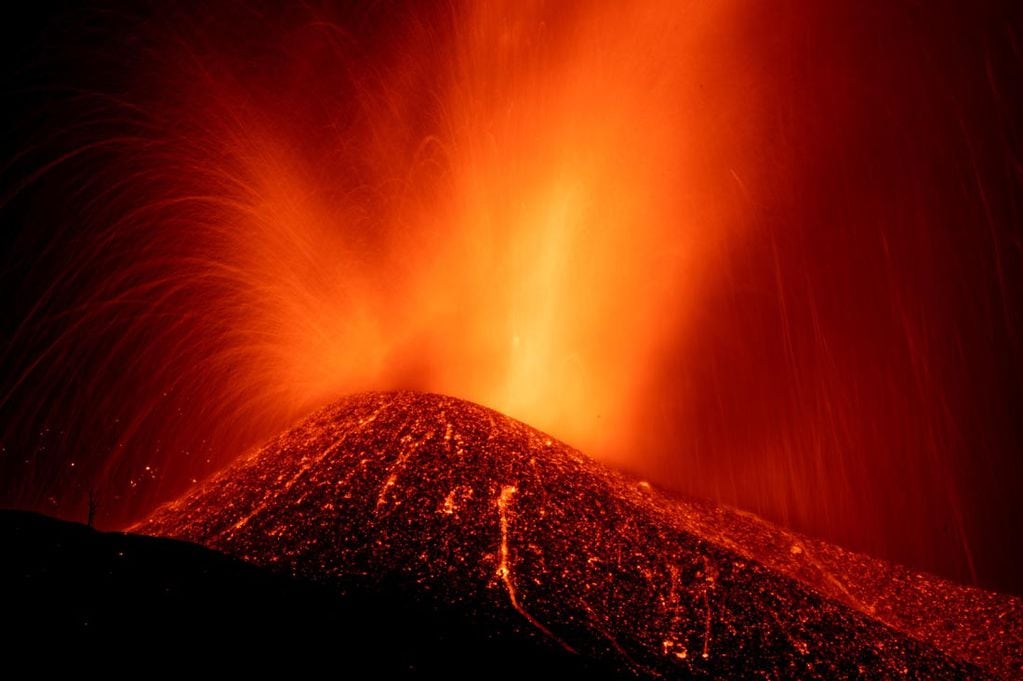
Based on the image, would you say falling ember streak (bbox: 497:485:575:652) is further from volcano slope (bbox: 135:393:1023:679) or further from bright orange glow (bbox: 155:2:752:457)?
bright orange glow (bbox: 155:2:752:457)

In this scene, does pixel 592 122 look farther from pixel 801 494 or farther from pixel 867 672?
pixel 867 672

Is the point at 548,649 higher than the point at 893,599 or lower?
higher

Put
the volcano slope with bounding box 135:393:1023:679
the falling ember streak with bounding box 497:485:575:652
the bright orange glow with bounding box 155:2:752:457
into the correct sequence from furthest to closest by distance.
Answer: the bright orange glow with bounding box 155:2:752:457 < the volcano slope with bounding box 135:393:1023:679 < the falling ember streak with bounding box 497:485:575:652

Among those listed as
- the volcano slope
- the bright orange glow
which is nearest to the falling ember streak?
the volcano slope

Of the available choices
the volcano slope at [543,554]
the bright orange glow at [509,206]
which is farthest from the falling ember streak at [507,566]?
the bright orange glow at [509,206]

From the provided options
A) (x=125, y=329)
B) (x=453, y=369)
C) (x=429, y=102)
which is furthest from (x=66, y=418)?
(x=429, y=102)
